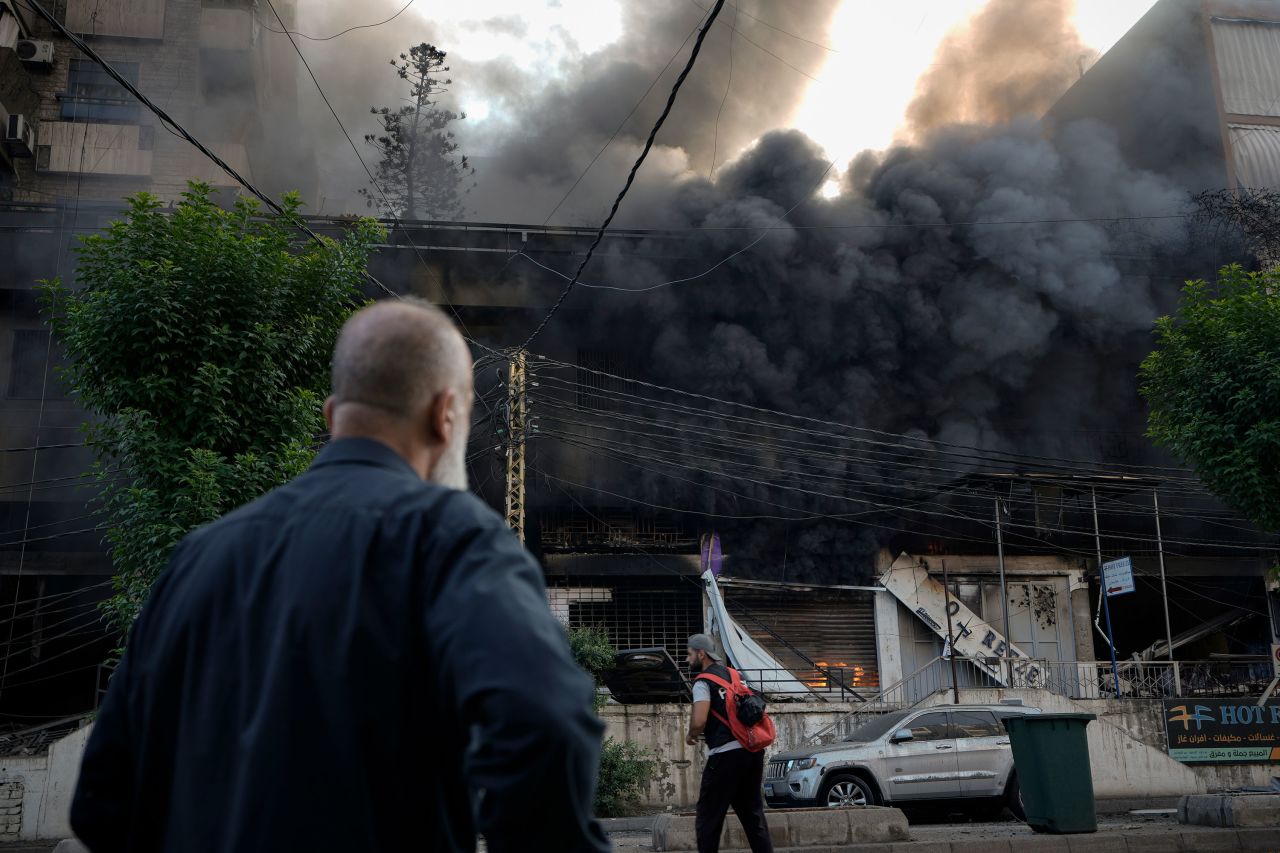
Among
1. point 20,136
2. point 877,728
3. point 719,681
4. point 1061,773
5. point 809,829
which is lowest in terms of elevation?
point 809,829

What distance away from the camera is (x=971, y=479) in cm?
2462

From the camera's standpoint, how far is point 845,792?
12.7 meters

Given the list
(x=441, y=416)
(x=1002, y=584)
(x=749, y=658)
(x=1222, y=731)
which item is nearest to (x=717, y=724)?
(x=441, y=416)

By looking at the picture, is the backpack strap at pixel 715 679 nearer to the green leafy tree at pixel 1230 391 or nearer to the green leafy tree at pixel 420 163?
the green leafy tree at pixel 1230 391

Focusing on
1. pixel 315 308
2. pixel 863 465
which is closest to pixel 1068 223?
pixel 863 465

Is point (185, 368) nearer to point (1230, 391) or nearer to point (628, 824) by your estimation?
point (628, 824)

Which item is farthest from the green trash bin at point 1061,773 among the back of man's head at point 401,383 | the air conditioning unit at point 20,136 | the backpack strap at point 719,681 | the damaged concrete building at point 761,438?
the air conditioning unit at point 20,136

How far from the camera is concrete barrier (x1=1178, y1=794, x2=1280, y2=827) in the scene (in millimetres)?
8836

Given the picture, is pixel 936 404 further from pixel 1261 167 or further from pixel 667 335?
pixel 1261 167

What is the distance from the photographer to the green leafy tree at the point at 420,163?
31.5 metres

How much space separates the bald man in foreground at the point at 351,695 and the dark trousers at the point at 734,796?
5.25 m

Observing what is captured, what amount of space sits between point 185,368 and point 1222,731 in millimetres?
18227

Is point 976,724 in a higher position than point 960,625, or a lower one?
lower

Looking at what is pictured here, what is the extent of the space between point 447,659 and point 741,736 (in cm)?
544
